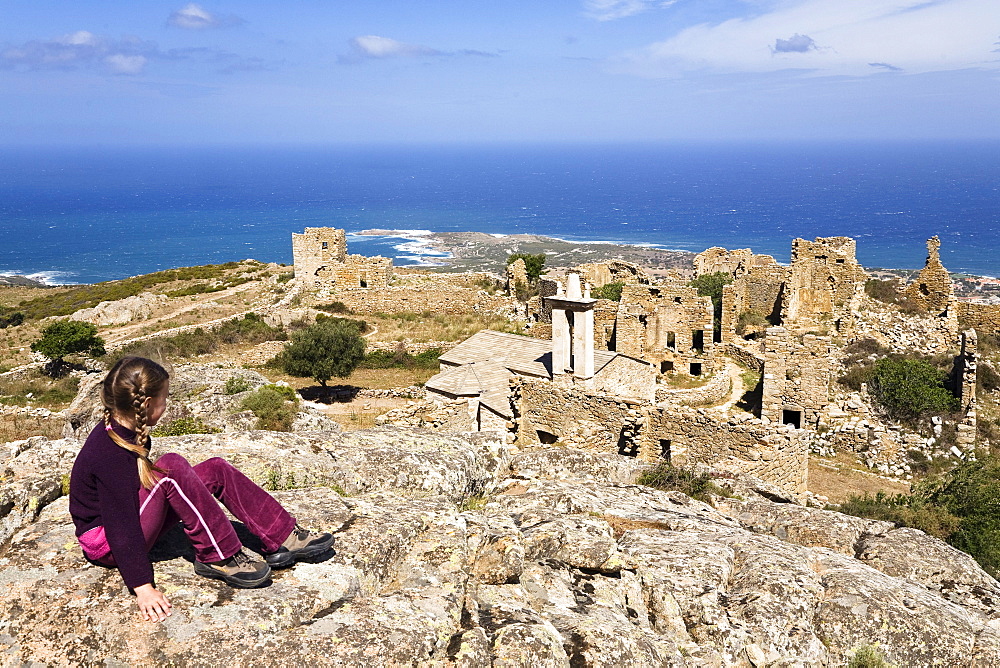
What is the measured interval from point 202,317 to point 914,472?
99.3 feet

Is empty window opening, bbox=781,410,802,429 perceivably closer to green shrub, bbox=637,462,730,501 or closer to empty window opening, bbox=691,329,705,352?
empty window opening, bbox=691,329,705,352

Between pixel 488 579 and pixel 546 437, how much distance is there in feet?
24.3

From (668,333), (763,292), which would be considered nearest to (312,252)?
(668,333)

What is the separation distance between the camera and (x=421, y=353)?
26375mm

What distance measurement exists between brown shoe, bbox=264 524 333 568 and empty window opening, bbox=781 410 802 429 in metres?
16.0

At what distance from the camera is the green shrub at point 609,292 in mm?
32412

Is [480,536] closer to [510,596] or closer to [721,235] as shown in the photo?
[510,596]

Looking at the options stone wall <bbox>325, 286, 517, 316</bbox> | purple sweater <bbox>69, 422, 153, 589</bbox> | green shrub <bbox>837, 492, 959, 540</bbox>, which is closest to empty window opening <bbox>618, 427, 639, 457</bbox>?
green shrub <bbox>837, 492, 959, 540</bbox>

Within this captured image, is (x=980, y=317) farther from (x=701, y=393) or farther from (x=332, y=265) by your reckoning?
(x=332, y=265)

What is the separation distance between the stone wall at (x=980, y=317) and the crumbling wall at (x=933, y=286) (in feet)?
2.43

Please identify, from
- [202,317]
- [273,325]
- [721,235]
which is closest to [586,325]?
[273,325]

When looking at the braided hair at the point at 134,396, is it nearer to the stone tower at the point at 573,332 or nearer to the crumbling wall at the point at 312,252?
the stone tower at the point at 573,332

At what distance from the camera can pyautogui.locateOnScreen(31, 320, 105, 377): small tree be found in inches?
1032

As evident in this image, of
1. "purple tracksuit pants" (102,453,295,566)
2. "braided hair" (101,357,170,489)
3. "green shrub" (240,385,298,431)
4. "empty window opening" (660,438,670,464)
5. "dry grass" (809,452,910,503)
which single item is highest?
"braided hair" (101,357,170,489)
